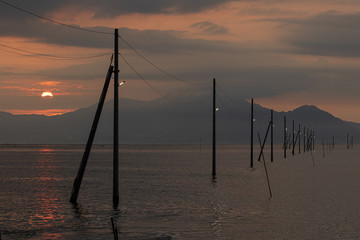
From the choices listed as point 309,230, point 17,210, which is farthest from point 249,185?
point 309,230

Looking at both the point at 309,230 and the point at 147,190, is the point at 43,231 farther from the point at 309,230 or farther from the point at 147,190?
the point at 147,190

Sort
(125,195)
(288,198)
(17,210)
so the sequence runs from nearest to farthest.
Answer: (17,210), (288,198), (125,195)

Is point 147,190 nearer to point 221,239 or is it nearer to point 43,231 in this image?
point 43,231

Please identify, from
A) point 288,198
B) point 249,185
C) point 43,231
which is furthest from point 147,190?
point 43,231

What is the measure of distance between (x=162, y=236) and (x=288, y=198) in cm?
1742

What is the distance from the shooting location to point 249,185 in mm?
52781

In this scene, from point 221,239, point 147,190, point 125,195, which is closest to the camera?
point 221,239

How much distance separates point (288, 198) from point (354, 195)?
568cm

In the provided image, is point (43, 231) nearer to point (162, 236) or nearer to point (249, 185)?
point (162, 236)

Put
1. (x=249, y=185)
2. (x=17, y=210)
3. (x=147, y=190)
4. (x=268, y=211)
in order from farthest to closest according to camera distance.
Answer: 1. (x=249, y=185)
2. (x=147, y=190)
3. (x=17, y=210)
4. (x=268, y=211)

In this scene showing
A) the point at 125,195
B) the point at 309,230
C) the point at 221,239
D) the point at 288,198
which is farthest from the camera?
the point at 125,195

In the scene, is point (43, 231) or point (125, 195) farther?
point (125, 195)

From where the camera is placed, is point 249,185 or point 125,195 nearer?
point 125,195

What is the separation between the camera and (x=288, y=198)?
39531 millimetres
